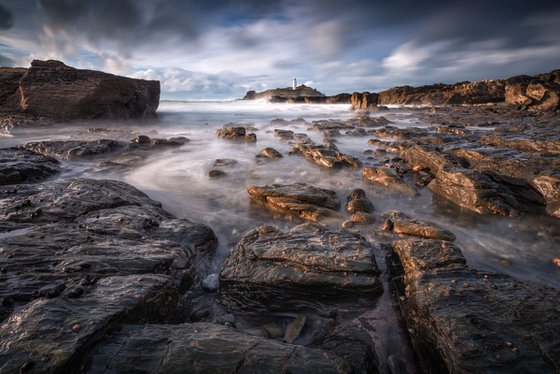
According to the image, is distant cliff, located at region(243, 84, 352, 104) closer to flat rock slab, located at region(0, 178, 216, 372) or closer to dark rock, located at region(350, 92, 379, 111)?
dark rock, located at region(350, 92, 379, 111)

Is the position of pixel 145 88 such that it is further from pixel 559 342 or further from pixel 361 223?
pixel 559 342

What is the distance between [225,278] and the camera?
2.74 metres

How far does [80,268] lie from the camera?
2.25 meters

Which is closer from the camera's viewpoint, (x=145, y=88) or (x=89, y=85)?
(x=89, y=85)

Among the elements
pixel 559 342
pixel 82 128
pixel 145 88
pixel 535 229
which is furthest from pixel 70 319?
pixel 145 88

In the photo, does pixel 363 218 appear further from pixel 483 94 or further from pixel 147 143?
pixel 483 94

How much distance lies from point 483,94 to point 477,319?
171 feet

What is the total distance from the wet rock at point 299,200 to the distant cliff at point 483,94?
2911 cm

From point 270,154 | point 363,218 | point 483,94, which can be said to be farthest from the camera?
point 483,94

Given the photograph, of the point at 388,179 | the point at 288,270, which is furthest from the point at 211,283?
the point at 388,179

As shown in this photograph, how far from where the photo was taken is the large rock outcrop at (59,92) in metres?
13.4

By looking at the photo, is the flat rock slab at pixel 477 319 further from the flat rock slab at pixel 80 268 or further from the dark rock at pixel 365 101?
the dark rock at pixel 365 101

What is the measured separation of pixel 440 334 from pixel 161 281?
2.07 m

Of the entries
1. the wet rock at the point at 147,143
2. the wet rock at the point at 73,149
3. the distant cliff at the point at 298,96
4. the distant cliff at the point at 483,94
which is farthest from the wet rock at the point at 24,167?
the distant cliff at the point at 298,96
